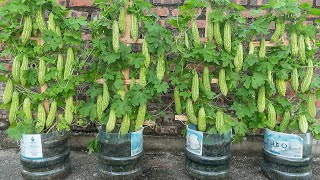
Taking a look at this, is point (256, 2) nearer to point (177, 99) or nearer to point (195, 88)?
point (195, 88)

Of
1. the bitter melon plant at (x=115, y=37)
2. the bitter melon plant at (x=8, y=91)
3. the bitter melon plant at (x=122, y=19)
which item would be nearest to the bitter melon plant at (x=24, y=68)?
the bitter melon plant at (x=8, y=91)

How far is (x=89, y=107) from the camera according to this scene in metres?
3.35

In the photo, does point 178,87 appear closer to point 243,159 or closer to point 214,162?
point 214,162

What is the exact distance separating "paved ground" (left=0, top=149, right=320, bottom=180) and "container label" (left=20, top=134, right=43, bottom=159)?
16.7 inches

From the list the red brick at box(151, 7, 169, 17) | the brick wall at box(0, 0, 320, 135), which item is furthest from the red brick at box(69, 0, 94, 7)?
the red brick at box(151, 7, 169, 17)

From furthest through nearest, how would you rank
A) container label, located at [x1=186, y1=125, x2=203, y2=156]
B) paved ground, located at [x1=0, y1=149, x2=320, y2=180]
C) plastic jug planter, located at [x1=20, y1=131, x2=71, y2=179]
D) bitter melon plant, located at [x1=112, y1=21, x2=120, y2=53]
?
paved ground, located at [x1=0, y1=149, x2=320, y2=180] < container label, located at [x1=186, y1=125, x2=203, y2=156] < plastic jug planter, located at [x1=20, y1=131, x2=71, y2=179] < bitter melon plant, located at [x1=112, y1=21, x2=120, y2=53]

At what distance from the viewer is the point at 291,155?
3291 millimetres

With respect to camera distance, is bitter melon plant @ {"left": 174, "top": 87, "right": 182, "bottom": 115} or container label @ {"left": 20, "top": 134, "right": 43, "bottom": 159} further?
bitter melon plant @ {"left": 174, "top": 87, "right": 182, "bottom": 115}

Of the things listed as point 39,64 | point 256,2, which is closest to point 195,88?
point 256,2

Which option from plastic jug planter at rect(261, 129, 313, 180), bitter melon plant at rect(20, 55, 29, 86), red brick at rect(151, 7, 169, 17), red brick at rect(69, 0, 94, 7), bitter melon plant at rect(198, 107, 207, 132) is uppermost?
red brick at rect(69, 0, 94, 7)

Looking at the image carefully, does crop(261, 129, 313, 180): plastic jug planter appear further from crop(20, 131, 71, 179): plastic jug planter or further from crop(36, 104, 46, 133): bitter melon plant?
crop(36, 104, 46, 133): bitter melon plant

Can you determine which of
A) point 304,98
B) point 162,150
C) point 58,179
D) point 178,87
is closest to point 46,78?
point 58,179

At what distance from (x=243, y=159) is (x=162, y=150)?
112 centimetres

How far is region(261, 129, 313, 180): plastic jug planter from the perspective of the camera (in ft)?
10.7
